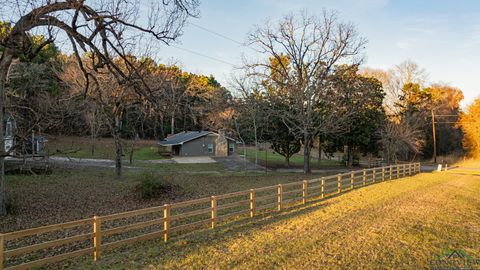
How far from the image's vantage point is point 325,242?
24.7ft

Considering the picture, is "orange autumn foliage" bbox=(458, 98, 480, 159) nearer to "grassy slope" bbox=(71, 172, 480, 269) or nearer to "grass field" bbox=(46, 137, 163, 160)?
"grassy slope" bbox=(71, 172, 480, 269)

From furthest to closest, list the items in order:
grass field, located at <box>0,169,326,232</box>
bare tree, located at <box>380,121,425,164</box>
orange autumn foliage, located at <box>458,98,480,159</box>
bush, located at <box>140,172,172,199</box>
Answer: orange autumn foliage, located at <box>458,98,480,159</box> < bare tree, located at <box>380,121,425,164</box> < bush, located at <box>140,172,172,199</box> < grass field, located at <box>0,169,326,232</box>

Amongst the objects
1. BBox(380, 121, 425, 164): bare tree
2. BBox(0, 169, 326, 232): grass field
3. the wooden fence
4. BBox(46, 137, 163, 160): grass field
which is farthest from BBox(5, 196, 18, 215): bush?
BBox(380, 121, 425, 164): bare tree

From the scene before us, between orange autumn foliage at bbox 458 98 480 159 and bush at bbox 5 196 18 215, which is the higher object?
orange autumn foliage at bbox 458 98 480 159

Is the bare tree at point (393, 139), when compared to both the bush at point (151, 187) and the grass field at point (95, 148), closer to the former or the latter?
the grass field at point (95, 148)

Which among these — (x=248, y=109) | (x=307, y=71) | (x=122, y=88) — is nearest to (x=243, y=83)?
(x=248, y=109)

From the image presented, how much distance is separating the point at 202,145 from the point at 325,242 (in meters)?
37.1

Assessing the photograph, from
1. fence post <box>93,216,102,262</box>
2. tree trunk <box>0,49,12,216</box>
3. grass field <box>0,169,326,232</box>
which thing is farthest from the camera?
grass field <box>0,169,326,232</box>

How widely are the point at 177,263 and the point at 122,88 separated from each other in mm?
16298

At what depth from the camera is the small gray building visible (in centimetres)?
4291

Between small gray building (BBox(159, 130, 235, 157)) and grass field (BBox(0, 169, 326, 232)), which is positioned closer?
grass field (BBox(0, 169, 326, 232))

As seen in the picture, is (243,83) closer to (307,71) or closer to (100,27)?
(307,71)

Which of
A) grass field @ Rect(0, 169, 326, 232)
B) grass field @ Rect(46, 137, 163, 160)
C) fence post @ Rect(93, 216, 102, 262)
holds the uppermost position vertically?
grass field @ Rect(46, 137, 163, 160)

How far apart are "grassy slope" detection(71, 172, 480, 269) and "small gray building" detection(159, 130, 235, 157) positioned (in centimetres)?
3246
